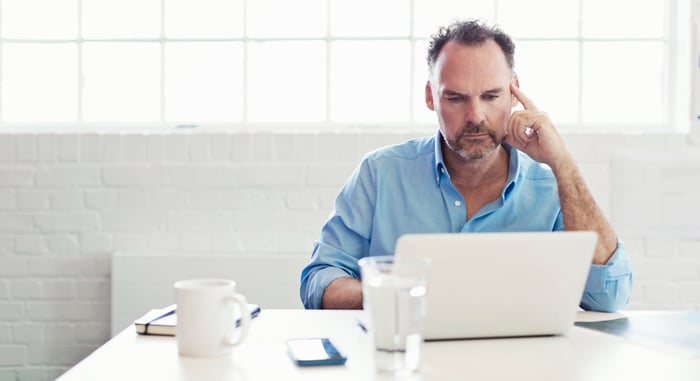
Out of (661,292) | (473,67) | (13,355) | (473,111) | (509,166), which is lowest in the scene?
(13,355)

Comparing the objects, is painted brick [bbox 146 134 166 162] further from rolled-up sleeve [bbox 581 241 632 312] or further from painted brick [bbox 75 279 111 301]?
rolled-up sleeve [bbox 581 241 632 312]

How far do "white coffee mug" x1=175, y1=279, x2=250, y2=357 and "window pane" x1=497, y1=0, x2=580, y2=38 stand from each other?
2.06 metres

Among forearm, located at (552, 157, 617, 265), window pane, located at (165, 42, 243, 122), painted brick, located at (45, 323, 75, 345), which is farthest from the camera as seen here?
window pane, located at (165, 42, 243, 122)

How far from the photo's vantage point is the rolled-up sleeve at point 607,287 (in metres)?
1.55

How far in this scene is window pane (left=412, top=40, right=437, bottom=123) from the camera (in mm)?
2861

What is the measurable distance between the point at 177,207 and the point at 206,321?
1.73m

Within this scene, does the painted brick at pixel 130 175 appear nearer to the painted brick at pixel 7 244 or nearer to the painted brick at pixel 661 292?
the painted brick at pixel 7 244

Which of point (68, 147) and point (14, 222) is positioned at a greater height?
point (68, 147)

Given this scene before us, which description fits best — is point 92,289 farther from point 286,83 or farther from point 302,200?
point 286,83

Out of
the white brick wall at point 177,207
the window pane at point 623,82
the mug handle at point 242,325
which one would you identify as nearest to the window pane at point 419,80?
the white brick wall at point 177,207

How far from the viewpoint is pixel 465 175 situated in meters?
1.96

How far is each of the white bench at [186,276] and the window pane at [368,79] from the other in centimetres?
61

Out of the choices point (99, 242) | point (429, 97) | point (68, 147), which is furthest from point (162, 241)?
point (429, 97)

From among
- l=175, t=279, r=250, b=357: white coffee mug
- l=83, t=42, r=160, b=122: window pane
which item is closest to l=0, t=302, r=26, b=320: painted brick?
l=83, t=42, r=160, b=122: window pane
